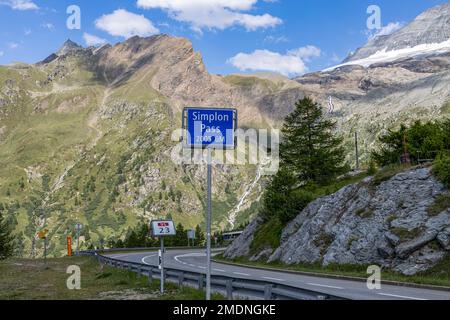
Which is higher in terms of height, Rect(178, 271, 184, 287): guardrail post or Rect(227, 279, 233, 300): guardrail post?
Rect(227, 279, 233, 300): guardrail post

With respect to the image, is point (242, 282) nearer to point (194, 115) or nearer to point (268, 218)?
point (194, 115)

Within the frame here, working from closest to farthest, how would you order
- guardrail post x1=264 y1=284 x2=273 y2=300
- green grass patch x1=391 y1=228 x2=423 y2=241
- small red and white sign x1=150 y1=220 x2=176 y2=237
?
guardrail post x1=264 y1=284 x2=273 y2=300 < small red and white sign x1=150 y1=220 x2=176 y2=237 < green grass patch x1=391 y1=228 x2=423 y2=241

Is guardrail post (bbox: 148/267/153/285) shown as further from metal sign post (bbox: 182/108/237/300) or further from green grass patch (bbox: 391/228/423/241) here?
green grass patch (bbox: 391/228/423/241)

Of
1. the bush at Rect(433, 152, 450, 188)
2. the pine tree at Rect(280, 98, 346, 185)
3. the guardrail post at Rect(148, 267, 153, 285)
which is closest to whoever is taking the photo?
the guardrail post at Rect(148, 267, 153, 285)

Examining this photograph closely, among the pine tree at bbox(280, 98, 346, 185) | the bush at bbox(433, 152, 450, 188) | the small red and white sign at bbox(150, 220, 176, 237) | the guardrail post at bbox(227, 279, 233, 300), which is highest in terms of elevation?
the pine tree at bbox(280, 98, 346, 185)

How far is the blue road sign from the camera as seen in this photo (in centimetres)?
1215

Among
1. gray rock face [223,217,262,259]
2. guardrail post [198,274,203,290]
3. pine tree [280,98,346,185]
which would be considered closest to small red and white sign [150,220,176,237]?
guardrail post [198,274,203,290]

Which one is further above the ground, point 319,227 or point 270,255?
point 319,227

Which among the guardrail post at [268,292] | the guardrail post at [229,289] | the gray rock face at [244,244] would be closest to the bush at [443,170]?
the guardrail post at [229,289]

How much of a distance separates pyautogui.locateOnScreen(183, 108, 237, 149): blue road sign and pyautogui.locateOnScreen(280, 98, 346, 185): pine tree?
3830 centimetres
